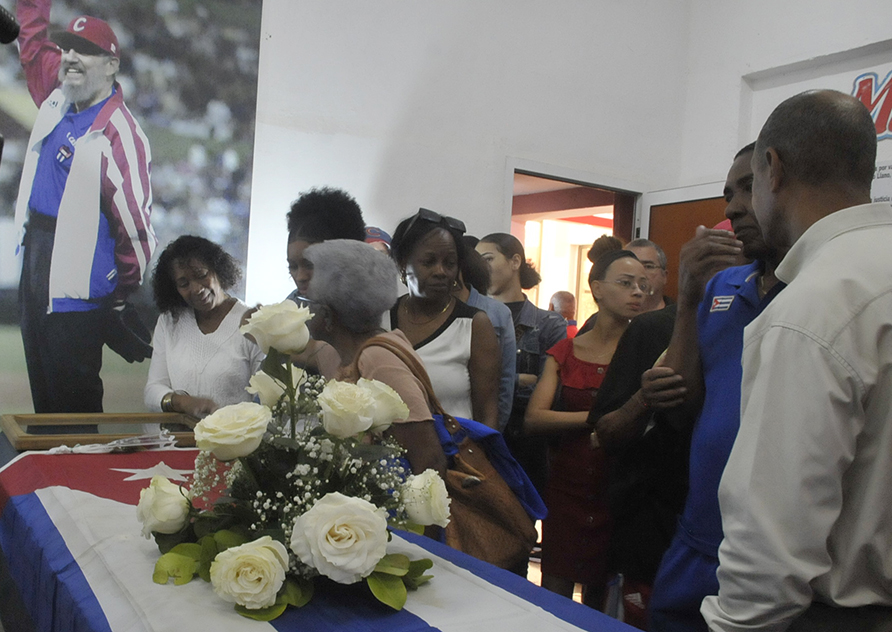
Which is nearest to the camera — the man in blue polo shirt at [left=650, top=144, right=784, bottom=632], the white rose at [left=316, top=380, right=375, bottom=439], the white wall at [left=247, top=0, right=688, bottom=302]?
the white rose at [left=316, top=380, right=375, bottom=439]

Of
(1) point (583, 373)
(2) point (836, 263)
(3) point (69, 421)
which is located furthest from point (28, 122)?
(2) point (836, 263)

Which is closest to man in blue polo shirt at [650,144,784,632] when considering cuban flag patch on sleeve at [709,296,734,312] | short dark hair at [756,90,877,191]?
cuban flag patch on sleeve at [709,296,734,312]

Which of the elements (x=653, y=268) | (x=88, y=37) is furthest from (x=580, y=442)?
(x=88, y=37)

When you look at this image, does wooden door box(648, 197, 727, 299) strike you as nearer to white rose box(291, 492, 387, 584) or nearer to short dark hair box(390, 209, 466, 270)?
short dark hair box(390, 209, 466, 270)

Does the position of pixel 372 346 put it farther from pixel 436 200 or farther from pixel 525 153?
pixel 525 153

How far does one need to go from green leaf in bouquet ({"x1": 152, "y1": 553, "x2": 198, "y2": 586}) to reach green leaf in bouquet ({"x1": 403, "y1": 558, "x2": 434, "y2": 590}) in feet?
1.06

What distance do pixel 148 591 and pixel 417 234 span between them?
5.04 ft

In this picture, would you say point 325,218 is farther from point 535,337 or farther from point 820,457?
point 820,457

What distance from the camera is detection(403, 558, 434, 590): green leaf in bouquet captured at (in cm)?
112

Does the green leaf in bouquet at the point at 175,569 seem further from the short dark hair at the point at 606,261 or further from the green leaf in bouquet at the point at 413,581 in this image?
the short dark hair at the point at 606,261

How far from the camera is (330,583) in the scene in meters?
1.10

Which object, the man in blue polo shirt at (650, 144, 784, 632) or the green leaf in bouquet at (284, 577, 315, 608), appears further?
the man in blue polo shirt at (650, 144, 784, 632)

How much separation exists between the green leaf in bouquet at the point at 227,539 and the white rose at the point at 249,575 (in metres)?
0.07

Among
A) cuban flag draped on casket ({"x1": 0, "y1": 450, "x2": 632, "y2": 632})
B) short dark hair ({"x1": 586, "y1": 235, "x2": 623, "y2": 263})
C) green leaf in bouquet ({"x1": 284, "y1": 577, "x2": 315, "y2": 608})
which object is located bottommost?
cuban flag draped on casket ({"x1": 0, "y1": 450, "x2": 632, "y2": 632})
